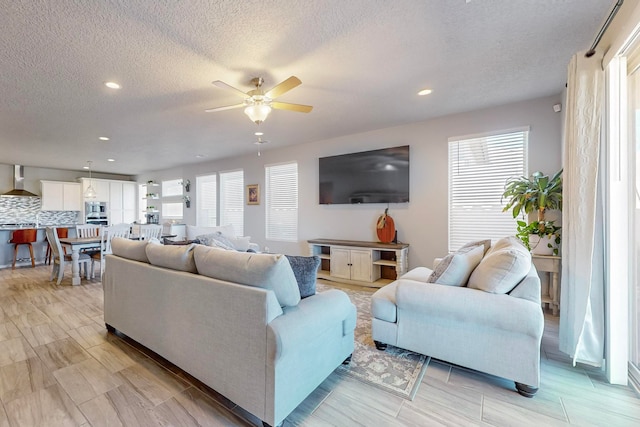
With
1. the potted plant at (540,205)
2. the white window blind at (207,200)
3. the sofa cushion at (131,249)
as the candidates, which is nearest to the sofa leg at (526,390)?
the potted plant at (540,205)

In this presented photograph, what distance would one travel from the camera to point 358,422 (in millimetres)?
1527

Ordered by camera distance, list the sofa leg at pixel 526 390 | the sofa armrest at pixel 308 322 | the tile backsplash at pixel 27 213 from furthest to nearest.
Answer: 1. the tile backsplash at pixel 27 213
2. the sofa leg at pixel 526 390
3. the sofa armrest at pixel 308 322

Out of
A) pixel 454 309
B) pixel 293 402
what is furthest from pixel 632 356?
pixel 293 402

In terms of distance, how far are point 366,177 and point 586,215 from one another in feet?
9.25

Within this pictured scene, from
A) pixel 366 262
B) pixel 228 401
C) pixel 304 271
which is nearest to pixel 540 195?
pixel 366 262

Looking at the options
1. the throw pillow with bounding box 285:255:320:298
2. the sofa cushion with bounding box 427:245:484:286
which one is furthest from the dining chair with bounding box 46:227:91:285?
the sofa cushion with bounding box 427:245:484:286

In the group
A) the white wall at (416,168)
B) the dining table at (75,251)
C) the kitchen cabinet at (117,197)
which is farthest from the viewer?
the kitchen cabinet at (117,197)

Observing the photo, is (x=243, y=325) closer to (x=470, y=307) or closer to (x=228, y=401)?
(x=228, y=401)

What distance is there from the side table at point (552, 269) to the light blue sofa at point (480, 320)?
124cm

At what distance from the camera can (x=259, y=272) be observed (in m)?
1.54

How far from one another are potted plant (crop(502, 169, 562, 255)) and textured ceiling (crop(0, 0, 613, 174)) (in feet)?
3.45

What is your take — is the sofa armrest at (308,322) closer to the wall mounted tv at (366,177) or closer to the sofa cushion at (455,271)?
the sofa cushion at (455,271)

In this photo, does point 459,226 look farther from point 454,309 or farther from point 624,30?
point 624,30

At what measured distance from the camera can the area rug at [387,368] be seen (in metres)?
1.84
